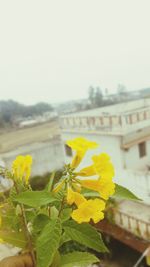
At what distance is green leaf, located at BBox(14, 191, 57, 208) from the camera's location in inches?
32.2

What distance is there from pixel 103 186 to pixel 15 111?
268ft

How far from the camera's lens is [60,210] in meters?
0.89

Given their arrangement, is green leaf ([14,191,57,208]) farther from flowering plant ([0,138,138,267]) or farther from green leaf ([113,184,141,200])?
green leaf ([113,184,141,200])

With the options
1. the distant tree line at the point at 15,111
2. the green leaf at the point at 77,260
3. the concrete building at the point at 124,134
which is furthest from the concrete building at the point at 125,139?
the distant tree line at the point at 15,111

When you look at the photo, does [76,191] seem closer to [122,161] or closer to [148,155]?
[122,161]

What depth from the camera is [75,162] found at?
0.96 m

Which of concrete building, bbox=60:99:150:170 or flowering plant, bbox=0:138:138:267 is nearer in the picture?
flowering plant, bbox=0:138:138:267

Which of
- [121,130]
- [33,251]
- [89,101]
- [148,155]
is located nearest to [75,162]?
[33,251]

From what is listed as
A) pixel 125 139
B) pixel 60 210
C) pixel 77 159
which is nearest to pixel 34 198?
pixel 60 210

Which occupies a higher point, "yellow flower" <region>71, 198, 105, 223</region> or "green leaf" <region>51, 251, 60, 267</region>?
"yellow flower" <region>71, 198, 105, 223</region>

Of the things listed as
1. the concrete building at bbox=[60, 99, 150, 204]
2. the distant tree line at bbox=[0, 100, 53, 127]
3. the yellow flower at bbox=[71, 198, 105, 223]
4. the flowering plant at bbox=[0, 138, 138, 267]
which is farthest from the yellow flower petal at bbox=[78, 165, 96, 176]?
the distant tree line at bbox=[0, 100, 53, 127]

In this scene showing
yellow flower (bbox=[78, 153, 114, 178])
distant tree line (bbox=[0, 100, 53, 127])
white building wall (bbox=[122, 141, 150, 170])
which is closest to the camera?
yellow flower (bbox=[78, 153, 114, 178])

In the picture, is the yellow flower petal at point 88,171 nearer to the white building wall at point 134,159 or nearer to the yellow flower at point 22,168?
the yellow flower at point 22,168

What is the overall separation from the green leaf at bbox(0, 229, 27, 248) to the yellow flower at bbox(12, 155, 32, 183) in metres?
0.17
